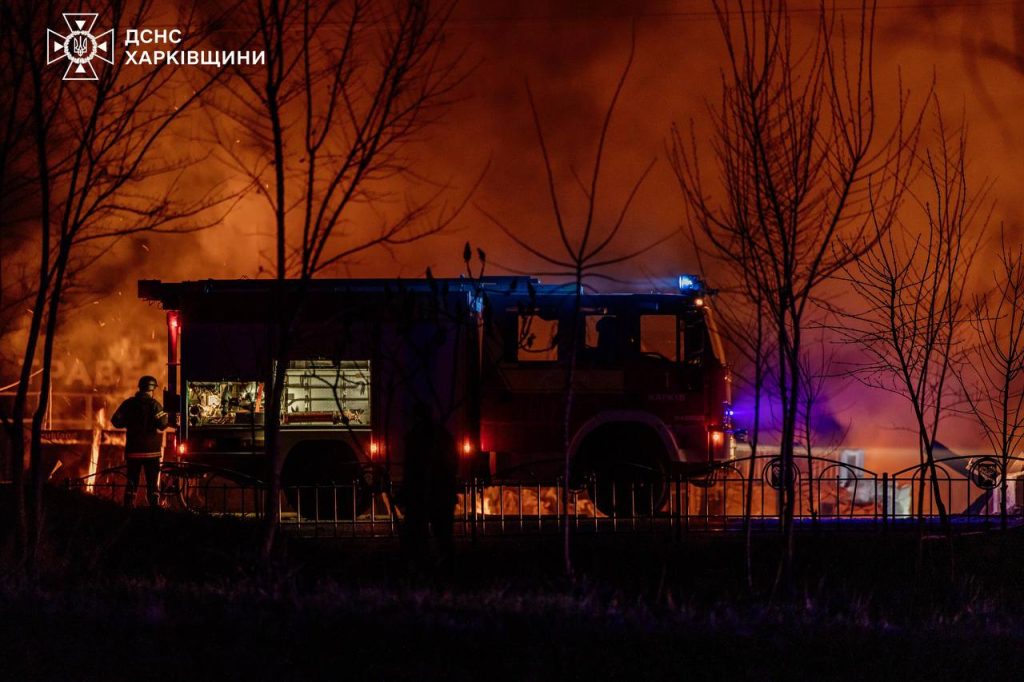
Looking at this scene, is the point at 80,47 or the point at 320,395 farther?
the point at 320,395

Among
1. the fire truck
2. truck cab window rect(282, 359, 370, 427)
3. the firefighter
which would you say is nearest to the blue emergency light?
the fire truck

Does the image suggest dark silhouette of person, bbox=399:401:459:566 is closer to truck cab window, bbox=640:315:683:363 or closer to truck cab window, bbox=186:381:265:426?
truck cab window, bbox=186:381:265:426

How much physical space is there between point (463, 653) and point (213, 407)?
911 cm

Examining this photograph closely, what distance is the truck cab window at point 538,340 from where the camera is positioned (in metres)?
14.9

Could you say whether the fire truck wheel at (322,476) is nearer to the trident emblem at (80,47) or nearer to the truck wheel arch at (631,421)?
the truck wheel arch at (631,421)

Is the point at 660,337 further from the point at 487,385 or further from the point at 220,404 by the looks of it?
the point at 220,404

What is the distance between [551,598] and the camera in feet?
26.5

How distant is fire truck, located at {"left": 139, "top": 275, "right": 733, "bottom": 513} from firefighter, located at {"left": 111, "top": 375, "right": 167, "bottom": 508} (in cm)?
38

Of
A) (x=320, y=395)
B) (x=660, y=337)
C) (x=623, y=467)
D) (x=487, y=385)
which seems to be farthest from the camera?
(x=660, y=337)

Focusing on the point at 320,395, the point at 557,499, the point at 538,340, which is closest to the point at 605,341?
the point at 538,340

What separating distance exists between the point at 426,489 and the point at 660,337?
5.27 m

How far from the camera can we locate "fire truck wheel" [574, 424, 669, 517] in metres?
14.5

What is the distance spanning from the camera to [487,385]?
49.1ft

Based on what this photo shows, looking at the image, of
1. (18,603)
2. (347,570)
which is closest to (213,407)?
(347,570)
